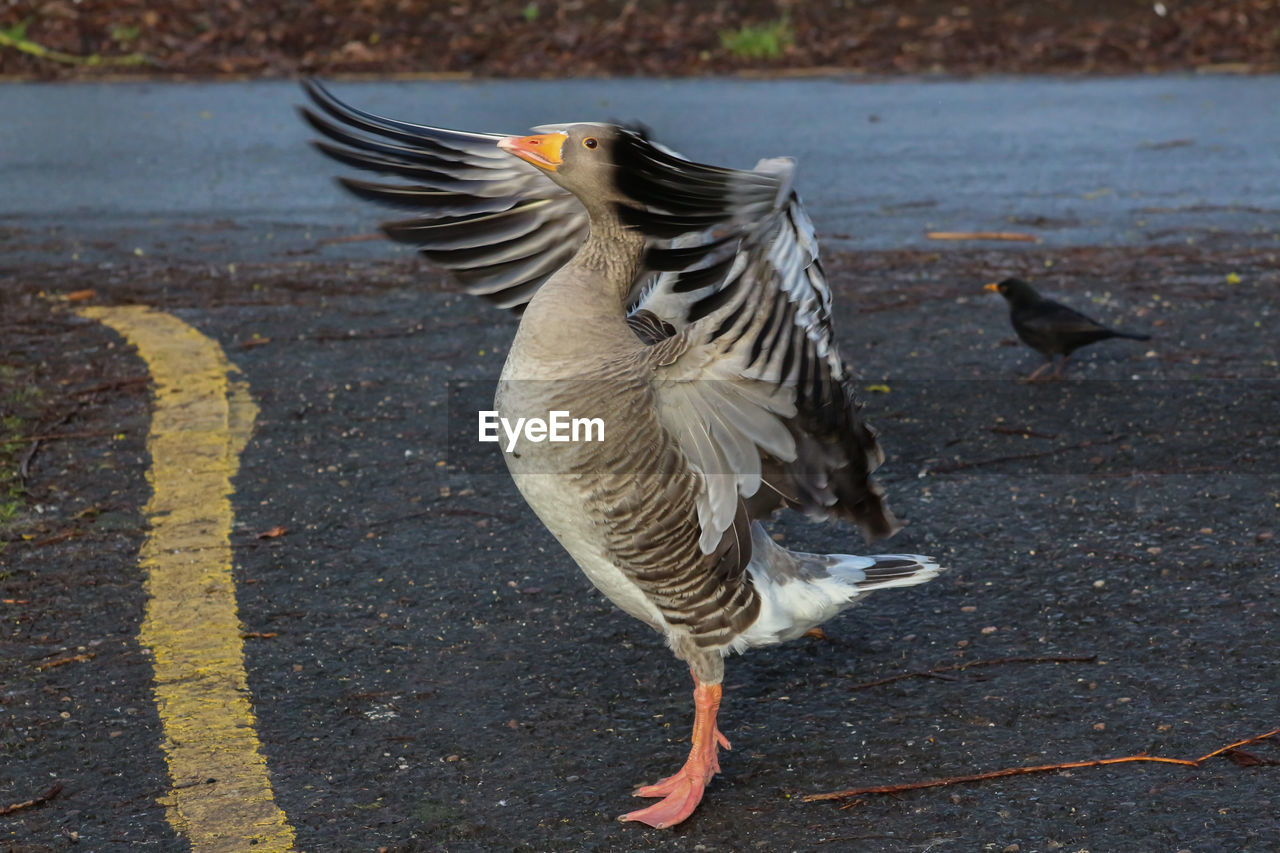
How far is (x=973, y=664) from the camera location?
3.86 meters

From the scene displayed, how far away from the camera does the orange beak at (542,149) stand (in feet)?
10.8

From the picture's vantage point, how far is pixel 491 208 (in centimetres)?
379

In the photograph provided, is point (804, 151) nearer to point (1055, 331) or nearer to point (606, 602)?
point (1055, 331)

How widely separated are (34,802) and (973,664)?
2.34 metres

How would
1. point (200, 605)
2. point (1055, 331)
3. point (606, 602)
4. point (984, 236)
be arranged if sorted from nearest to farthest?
1. point (200, 605)
2. point (606, 602)
3. point (1055, 331)
4. point (984, 236)

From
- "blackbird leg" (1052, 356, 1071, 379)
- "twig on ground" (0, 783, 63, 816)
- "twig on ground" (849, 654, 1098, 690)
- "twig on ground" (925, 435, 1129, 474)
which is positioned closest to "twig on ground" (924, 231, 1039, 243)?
"blackbird leg" (1052, 356, 1071, 379)

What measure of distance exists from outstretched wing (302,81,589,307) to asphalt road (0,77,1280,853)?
102 centimetres

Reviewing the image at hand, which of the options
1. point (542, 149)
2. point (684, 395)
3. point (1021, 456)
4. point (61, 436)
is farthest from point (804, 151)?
point (684, 395)

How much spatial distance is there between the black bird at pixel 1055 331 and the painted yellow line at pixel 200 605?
318 cm

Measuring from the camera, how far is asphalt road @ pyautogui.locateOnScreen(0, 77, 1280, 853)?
3258mm

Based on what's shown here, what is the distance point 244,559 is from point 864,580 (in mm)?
1954

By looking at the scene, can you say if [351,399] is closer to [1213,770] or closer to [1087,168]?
[1213,770]

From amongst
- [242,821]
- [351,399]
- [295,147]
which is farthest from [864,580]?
[295,147]

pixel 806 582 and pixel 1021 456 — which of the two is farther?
pixel 1021 456
